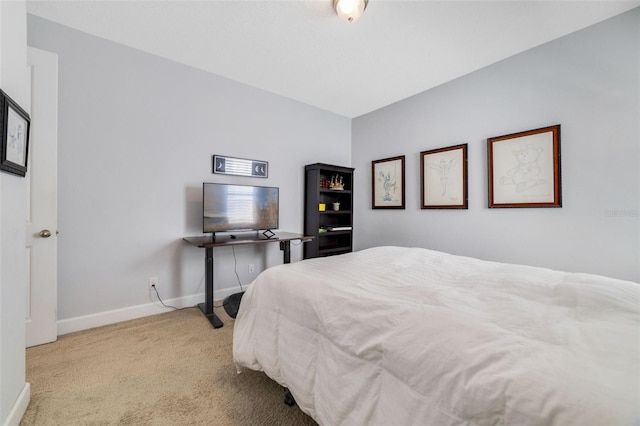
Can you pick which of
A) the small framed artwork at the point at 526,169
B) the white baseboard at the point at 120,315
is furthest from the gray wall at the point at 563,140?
the white baseboard at the point at 120,315

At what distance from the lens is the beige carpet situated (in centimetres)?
132

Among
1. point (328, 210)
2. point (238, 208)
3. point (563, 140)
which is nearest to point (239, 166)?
point (238, 208)

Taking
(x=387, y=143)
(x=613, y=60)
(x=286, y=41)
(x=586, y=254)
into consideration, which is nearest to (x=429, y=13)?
(x=286, y=41)

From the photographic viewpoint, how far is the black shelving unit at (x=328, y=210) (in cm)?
360

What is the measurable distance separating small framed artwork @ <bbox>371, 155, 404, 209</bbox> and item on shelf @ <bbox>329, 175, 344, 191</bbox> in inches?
19.6

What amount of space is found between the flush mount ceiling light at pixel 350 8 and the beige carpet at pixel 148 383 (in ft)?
8.52

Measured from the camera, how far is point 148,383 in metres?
1.57

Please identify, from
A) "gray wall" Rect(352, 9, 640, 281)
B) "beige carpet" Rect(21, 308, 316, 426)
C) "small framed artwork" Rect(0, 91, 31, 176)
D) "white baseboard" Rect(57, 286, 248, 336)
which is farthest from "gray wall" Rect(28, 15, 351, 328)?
"gray wall" Rect(352, 9, 640, 281)

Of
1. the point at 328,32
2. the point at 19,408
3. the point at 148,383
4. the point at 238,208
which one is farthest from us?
the point at 238,208

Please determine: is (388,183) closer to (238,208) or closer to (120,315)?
(238,208)

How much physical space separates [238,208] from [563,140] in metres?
3.22

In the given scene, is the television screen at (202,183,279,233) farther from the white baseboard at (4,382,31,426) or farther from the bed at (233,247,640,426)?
the white baseboard at (4,382,31,426)

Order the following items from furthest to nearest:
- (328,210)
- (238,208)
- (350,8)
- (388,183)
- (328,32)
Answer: (328,210), (388,183), (238,208), (328,32), (350,8)

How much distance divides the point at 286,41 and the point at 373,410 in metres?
2.76
